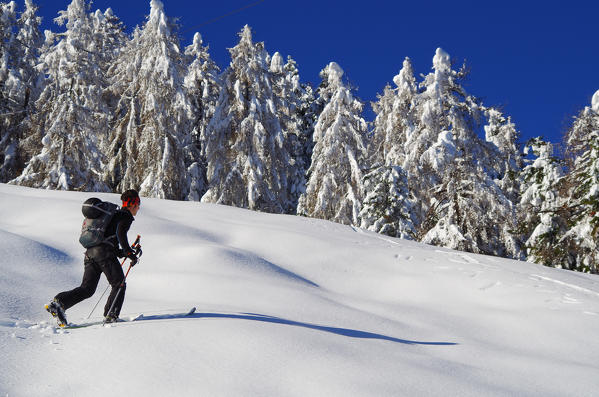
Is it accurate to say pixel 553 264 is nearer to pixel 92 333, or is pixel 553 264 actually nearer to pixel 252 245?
pixel 252 245

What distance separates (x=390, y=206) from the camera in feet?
66.5

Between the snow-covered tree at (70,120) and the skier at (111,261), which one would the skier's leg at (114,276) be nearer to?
the skier at (111,261)

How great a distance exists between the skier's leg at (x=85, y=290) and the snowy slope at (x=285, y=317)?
1.11 ft

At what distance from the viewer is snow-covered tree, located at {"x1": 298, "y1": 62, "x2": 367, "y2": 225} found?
934 inches

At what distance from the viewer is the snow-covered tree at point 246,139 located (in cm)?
2223

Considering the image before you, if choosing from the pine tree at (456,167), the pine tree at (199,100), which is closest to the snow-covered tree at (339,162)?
the pine tree at (456,167)

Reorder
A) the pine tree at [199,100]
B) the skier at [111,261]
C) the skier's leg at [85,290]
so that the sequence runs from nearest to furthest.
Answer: the skier's leg at [85,290], the skier at [111,261], the pine tree at [199,100]

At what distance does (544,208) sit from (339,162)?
31.4 feet

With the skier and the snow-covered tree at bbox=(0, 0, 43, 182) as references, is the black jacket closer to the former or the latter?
the skier

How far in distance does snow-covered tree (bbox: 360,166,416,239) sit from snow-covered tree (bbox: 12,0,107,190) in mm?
13056

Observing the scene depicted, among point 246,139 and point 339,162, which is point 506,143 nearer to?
point 339,162

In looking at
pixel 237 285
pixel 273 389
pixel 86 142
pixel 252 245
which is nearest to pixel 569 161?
pixel 252 245

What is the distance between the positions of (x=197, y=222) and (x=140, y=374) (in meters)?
7.78

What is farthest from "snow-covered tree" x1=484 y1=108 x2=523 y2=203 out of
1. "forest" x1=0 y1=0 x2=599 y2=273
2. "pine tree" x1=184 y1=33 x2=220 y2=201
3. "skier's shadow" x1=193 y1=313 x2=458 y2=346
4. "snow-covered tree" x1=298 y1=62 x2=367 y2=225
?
"skier's shadow" x1=193 y1=313 x2=458 y2=346
